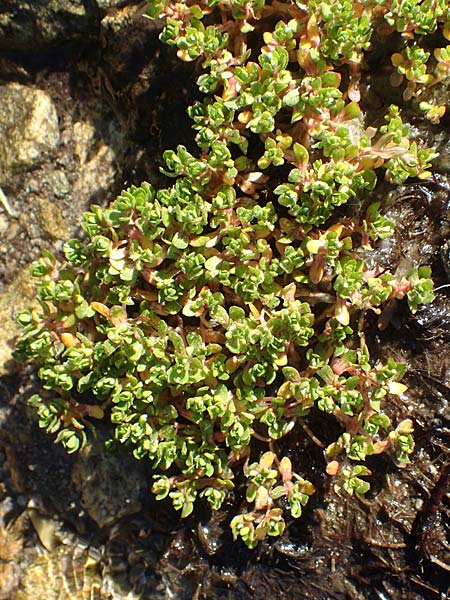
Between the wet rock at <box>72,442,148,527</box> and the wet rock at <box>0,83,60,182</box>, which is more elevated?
the wet rock at <box>0,83,60,182</box>

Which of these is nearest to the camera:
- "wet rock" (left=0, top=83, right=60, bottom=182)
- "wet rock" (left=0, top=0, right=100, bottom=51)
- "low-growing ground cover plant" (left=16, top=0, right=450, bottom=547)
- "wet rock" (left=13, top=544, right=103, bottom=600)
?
"low-growing ground cover plant" (left=16, top=0, right=450, bottom=547)

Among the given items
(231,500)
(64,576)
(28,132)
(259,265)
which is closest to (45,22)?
(28,132)

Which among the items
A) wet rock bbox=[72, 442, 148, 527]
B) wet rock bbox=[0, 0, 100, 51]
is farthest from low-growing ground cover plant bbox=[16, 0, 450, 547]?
wet rock bbox=[0, 0, 100, 51]

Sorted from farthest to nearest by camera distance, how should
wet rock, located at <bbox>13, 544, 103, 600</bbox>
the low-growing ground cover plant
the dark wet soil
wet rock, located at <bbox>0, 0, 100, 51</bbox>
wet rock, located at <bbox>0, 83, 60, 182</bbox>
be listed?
wet rock, located at <bbox>13, 544, 103, 600</bbox> < wet rock, located at <bbox>0, 83, 60, 182</bbox> < wet rock, located at <bbox>0, 0, 100, 51</bbox> < the dark wet soil < the low-growing ground cover plant

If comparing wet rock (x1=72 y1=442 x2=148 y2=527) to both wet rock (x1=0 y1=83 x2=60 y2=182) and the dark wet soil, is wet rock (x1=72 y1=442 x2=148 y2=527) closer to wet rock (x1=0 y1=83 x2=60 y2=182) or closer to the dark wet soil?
the dark wet soil

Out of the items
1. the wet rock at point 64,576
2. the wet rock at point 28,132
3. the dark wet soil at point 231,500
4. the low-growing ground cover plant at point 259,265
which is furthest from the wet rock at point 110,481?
the wet rock at point 28,132

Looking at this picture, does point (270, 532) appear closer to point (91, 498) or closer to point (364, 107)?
point (91, 498)
